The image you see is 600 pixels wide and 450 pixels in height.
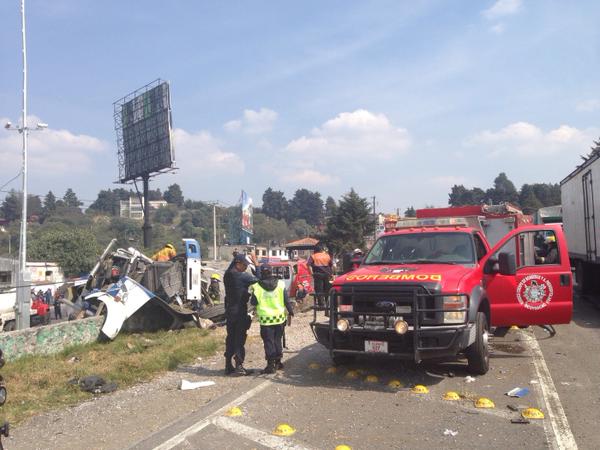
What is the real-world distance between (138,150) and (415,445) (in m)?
47.4

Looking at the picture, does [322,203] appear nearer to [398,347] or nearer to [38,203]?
[38,203]

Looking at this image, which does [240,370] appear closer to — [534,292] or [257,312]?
[257,312]

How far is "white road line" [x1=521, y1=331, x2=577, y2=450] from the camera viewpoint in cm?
478

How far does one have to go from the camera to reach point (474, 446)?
4.71 meters

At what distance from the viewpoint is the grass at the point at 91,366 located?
655 centimetres

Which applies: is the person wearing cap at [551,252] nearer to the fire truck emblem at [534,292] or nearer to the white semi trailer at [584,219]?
the fire truck emblem at [534,292]

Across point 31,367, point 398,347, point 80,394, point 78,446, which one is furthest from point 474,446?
point 31,367

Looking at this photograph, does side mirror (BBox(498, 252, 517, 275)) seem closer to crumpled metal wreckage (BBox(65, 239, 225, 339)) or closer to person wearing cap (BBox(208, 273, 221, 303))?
crumpled metal wreckage (BBox(65, 239, 225, 339))

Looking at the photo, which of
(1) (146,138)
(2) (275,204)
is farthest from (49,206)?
(1) (146,138)

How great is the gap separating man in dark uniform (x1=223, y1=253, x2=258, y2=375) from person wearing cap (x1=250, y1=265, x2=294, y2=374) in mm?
192

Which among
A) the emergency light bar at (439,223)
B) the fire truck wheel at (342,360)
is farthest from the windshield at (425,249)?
the fire truck wheel at (342,360)

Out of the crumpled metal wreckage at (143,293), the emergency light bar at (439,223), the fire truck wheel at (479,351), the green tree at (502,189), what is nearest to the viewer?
the fire truck wheel at (479,351)

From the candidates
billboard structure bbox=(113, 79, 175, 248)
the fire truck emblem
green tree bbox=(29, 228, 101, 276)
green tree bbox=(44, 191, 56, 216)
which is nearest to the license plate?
the fire truck emblem

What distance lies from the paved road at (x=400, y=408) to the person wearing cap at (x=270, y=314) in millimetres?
304
